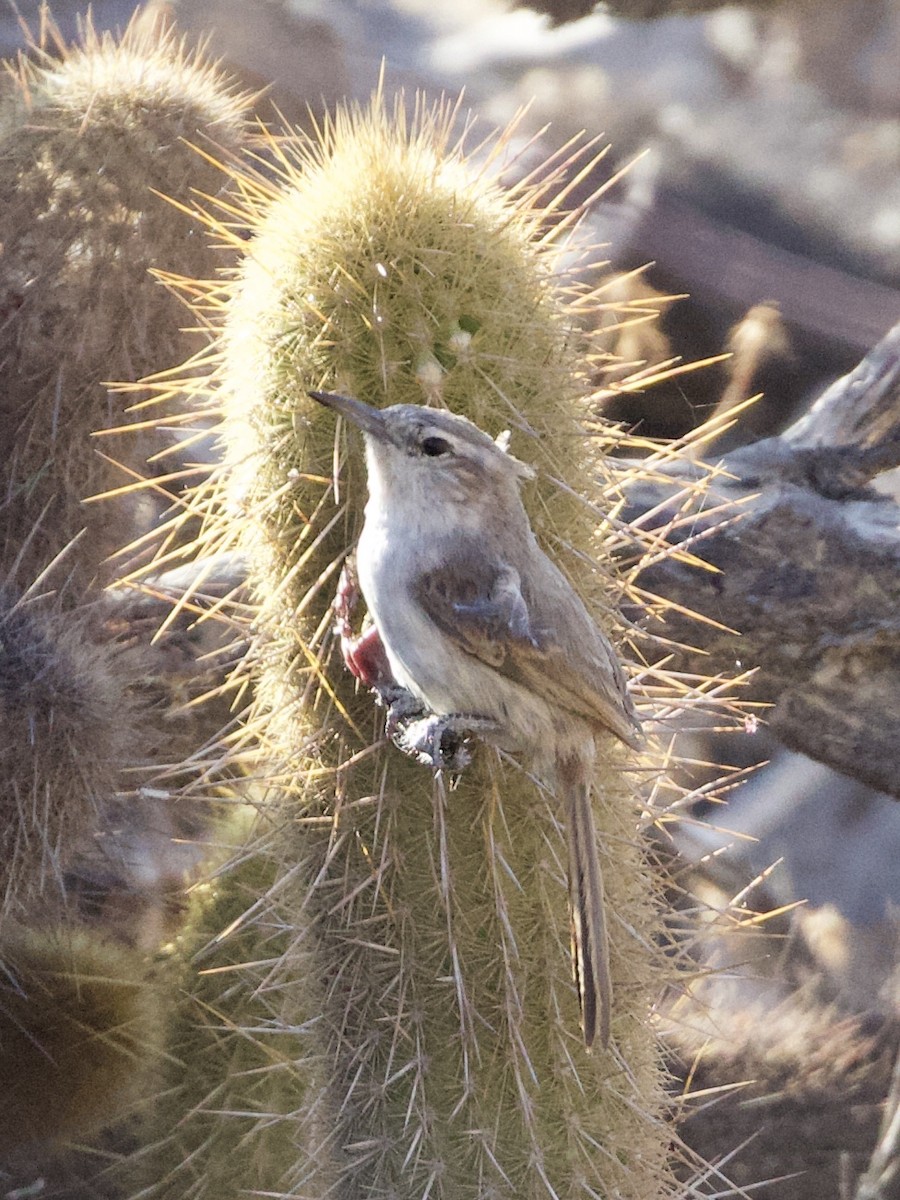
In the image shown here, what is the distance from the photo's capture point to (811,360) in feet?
5.68

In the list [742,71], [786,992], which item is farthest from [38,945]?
[742,71]

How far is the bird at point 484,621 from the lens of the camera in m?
0.79

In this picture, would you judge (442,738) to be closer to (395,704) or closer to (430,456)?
(395,704)

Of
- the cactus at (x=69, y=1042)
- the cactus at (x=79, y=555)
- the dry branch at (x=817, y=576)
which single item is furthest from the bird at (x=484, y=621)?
the dry branch at (x=817, y=576)

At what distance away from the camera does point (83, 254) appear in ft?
4.20

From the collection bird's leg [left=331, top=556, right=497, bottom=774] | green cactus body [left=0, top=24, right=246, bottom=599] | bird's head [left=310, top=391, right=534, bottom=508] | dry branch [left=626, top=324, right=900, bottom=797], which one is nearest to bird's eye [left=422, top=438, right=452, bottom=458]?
bird's head [left=310, top=391, right=534, bottom=508]

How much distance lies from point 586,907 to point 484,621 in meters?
0.23

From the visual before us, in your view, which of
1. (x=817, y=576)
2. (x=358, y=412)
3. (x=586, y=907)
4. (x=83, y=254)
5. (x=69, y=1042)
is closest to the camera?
(x=358, y=412)

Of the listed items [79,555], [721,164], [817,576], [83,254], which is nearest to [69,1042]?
[79,555]

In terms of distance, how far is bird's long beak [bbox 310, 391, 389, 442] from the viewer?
737 millimetres

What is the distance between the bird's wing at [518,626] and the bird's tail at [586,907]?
6cm

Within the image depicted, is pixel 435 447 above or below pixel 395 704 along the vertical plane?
above

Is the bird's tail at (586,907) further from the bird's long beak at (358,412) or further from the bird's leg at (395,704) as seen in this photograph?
the bird's long beak at (358,412)

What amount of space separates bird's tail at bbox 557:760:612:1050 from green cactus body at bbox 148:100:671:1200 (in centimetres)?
5
